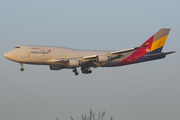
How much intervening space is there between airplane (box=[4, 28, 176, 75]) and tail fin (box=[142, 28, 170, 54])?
0.82 metres

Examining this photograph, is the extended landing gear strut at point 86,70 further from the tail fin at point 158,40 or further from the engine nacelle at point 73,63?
the tail fin at point 158,40

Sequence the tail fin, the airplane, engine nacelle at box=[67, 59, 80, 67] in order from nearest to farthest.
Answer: the airplane, engine nacelle at box=[67, 59, 80, 67], the tail fin

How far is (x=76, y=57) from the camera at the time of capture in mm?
59094

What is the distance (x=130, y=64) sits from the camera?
64.3 meters

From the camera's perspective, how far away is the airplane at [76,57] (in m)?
56.3

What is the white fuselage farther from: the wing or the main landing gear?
the main landing gear

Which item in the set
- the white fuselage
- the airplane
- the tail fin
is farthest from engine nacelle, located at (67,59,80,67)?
the tail fin

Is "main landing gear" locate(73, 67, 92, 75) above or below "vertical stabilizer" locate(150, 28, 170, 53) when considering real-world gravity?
below

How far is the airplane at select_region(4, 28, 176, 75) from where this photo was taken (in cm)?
5634

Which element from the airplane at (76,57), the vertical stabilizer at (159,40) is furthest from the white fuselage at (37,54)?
the vertical stabilizer at (159,40)

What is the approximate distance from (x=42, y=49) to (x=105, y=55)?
11137mm

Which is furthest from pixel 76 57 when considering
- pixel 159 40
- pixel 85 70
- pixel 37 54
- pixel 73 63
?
pixel 159 40

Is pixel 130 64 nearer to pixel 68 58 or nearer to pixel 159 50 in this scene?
pixel 159 50

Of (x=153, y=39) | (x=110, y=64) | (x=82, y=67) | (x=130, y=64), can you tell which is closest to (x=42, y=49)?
(x=82, y=67)
